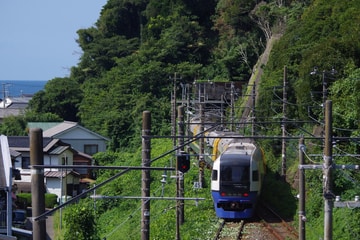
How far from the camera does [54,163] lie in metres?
38.8

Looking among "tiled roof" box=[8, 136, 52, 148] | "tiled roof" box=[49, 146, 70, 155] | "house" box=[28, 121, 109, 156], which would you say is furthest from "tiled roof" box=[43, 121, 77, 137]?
"tiled roof" box=[49, 146, 70, 155]

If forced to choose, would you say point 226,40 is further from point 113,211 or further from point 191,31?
point 113,211

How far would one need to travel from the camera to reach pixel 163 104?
44.8 meters

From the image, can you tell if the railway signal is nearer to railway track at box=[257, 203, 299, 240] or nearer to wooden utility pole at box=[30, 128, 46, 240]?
wooden utility pole at box=[30, 128, 46, 240]

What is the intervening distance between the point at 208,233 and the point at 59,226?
37.1 feet

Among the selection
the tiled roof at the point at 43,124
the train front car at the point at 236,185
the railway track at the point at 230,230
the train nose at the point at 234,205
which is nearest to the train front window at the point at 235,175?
the train front car at the point at 236,185

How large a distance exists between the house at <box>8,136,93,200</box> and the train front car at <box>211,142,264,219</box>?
16670 mm

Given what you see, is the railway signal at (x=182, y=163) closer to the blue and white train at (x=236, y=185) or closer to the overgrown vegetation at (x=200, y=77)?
the overgrown vegetation at (x=200, y=77)

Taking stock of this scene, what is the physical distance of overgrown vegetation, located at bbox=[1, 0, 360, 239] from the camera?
72.5 ft

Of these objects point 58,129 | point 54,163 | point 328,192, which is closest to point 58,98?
point 58,129

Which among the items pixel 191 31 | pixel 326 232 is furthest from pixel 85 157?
pixel 326 232

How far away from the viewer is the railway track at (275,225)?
18564 mm

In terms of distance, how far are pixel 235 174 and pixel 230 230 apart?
176cm

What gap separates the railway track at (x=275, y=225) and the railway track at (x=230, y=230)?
0.73 meters
